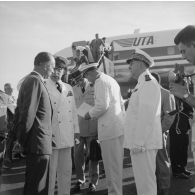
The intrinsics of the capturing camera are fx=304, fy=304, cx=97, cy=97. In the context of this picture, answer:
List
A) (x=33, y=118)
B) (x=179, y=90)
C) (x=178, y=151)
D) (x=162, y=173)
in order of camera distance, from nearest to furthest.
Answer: (x=179, y=90) → (x=33, y=118) → (x=162, y=173) → (x=178, y=151)

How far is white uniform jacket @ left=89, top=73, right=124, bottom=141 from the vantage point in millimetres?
3742

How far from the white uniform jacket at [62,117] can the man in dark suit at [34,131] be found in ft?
1.30

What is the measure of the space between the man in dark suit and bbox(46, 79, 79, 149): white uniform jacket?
396mm

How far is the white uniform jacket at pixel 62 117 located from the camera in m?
3.45

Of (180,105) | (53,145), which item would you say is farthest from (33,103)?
(180,105)

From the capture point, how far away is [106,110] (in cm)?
377

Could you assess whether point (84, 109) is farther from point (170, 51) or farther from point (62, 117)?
point (170, 51)

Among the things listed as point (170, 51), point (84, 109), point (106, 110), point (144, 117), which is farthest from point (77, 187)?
point (170, 51)

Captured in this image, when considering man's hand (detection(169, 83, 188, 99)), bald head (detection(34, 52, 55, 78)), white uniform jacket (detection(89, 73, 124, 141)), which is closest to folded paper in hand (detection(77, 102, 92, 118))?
white uniform jacket (detection(89, 73, 124, 141))

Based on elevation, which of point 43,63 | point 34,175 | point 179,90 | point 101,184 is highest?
point 43,63

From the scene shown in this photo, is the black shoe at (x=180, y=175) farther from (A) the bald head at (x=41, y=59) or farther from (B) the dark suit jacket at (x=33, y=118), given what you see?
(A) the bald head at (x=41, y=59)

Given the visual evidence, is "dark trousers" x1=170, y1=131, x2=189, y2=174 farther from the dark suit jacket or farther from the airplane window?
the airplane window

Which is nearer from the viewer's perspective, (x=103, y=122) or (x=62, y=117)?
(x=62, y=117)

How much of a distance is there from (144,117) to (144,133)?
0.16 m
